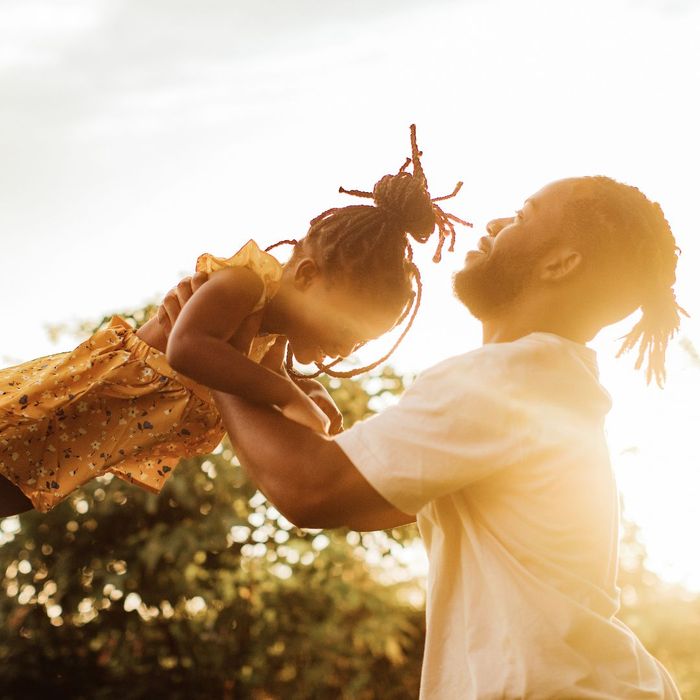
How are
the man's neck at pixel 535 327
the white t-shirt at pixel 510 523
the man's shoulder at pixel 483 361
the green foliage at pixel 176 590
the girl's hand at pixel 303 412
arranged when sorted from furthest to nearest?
1. the green foliage at pixel 176 590
2. the man's neck at pixel 535 327
3. the girl's hand at pixel 303 412
4. the man's shoulder at pixel 483 361
5. the white t-shirt at pixel 510 523

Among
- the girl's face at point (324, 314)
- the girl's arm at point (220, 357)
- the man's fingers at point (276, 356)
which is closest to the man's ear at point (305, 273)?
the girl's face at point (324, 314)

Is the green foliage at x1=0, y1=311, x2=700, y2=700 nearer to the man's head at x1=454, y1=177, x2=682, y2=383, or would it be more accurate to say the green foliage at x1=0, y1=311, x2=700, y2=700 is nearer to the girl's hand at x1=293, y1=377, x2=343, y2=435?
the girl's hand at x1=293, y1=377, x2=343, y2=435

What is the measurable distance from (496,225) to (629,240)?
40cm

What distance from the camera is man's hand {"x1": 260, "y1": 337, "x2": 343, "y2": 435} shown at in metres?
2.73

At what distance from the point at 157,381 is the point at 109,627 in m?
4.59

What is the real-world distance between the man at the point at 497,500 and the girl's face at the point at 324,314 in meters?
0.66

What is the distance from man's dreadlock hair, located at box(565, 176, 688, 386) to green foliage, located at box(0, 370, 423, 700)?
4.35 meters

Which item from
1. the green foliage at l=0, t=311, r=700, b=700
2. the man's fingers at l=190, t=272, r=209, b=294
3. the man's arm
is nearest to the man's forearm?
the man's arm

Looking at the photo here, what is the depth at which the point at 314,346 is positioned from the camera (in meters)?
2.87

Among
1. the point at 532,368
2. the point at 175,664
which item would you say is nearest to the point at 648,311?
the point at 532,368

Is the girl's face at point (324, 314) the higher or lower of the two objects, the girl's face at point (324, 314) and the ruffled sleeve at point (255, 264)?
the lower

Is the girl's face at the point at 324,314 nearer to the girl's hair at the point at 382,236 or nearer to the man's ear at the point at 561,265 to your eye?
the girl's hair at the point at 382,236

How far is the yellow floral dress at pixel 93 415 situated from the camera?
2732 mm

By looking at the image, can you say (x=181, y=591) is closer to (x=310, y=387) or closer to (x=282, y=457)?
(x=310, y=387)
